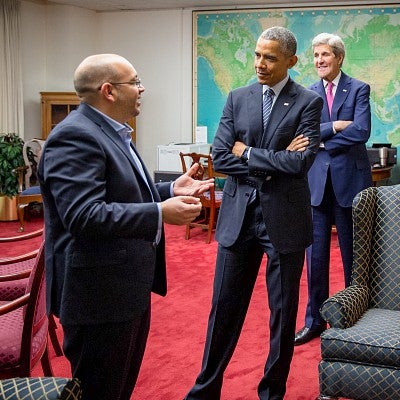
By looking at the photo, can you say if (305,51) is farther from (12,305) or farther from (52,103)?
(12,305)

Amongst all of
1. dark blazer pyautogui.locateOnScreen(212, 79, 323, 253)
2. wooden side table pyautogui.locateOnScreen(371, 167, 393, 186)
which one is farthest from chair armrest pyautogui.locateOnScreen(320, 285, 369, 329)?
wooden side table pyautogui.locateOnScreen(371, 167, 393, 186)

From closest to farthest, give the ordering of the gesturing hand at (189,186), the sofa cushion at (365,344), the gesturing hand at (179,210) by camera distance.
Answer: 1. the gesturing hand at (179,210)
2. the gesturing hand at (189,186)
3. the sofa cushion at (365,344)

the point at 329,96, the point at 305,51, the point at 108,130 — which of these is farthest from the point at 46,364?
the point at 305,51

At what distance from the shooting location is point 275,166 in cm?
274

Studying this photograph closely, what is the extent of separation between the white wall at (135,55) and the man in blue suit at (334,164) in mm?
5352

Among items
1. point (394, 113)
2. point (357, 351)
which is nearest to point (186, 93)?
point (394, 113)

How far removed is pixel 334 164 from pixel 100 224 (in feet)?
7.09

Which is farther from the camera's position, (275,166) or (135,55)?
(135,55)

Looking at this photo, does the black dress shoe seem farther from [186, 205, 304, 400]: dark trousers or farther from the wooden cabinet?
the wooden cabinet

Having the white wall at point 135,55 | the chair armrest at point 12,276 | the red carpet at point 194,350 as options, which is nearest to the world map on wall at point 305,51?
the white wall at point 135,55

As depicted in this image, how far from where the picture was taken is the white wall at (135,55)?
8898 mm

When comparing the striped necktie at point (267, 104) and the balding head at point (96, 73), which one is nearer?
the balding head at point (96, 73)

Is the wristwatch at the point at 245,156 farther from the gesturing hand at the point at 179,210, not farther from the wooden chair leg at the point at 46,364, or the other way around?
the wooden chair leg at the point at 46,364

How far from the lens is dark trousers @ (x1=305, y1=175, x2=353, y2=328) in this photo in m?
3.83
